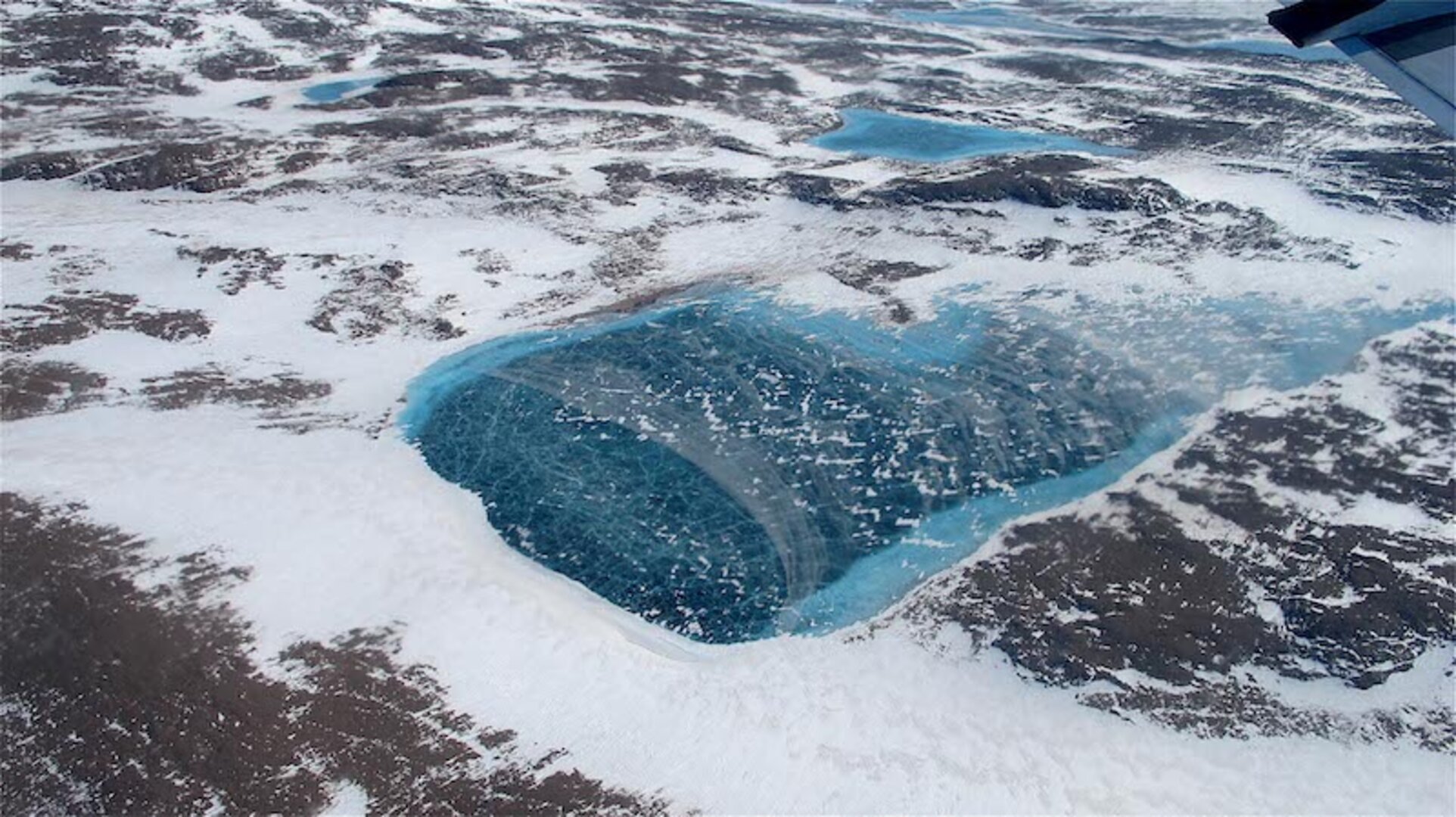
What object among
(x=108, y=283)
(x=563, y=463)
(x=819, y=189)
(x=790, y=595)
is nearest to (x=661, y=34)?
(x=819, y=189)

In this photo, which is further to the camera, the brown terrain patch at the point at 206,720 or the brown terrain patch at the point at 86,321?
the brown terrain patch at the point at 86,321

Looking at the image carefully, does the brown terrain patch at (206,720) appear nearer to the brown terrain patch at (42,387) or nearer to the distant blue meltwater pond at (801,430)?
the distant blue meltwater pond at (801,430)

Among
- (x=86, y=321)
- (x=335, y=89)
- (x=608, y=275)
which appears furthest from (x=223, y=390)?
(x=335, y=89)

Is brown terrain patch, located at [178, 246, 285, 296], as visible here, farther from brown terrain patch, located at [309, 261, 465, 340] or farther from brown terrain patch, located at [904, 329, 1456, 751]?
brown terrain patch, located at [904, 329, 1456, 751]

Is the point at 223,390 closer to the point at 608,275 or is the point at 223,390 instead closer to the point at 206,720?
the point at 206,720

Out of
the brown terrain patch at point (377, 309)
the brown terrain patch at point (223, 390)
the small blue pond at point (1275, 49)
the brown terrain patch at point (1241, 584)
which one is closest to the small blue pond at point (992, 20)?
the small blue pond at point (1275, 49)

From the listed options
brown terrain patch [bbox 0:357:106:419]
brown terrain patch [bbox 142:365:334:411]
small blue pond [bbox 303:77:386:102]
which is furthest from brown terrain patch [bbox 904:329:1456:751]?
small blue pond [bbox 303:77:386:102]
